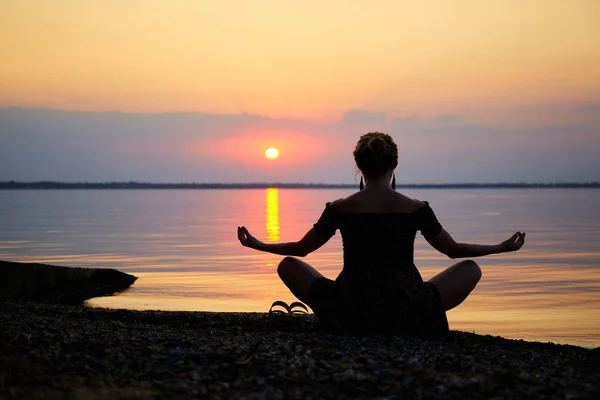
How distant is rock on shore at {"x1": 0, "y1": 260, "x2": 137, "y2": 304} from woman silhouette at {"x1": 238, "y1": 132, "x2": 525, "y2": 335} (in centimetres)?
777

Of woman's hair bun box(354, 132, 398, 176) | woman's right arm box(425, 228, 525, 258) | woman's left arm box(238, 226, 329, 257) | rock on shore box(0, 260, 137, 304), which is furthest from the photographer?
rock on shore box(0, 260, 137, 304)

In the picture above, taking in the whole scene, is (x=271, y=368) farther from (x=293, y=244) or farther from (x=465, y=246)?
(x=465, y=246)

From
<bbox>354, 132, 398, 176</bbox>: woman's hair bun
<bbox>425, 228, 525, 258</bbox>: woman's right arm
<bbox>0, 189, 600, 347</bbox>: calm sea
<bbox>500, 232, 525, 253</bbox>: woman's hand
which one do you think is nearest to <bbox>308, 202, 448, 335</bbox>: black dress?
<bbox>425, 228, 525, 258</bbox>: woman's right arm

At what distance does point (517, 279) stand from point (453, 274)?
13.5m

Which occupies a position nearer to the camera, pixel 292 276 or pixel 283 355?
pixel 283 355

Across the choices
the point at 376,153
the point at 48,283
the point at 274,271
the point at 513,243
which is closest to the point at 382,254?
the point at 376,153

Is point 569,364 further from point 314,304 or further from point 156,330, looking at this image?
point 156,330

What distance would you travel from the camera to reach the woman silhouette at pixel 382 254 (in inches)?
322

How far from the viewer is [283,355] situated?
711 centimetres

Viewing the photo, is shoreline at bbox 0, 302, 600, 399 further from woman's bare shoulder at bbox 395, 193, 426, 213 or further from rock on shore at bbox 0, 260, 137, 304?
rock on shore at bbox 0, 260, 137, 304

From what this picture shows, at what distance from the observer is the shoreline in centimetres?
598

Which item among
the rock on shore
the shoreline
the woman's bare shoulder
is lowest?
the shoreline

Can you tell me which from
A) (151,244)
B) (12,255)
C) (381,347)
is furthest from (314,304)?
(151,244)

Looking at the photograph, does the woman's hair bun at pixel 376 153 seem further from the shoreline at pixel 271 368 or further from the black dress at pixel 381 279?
the shoreline at pixel 271 368
